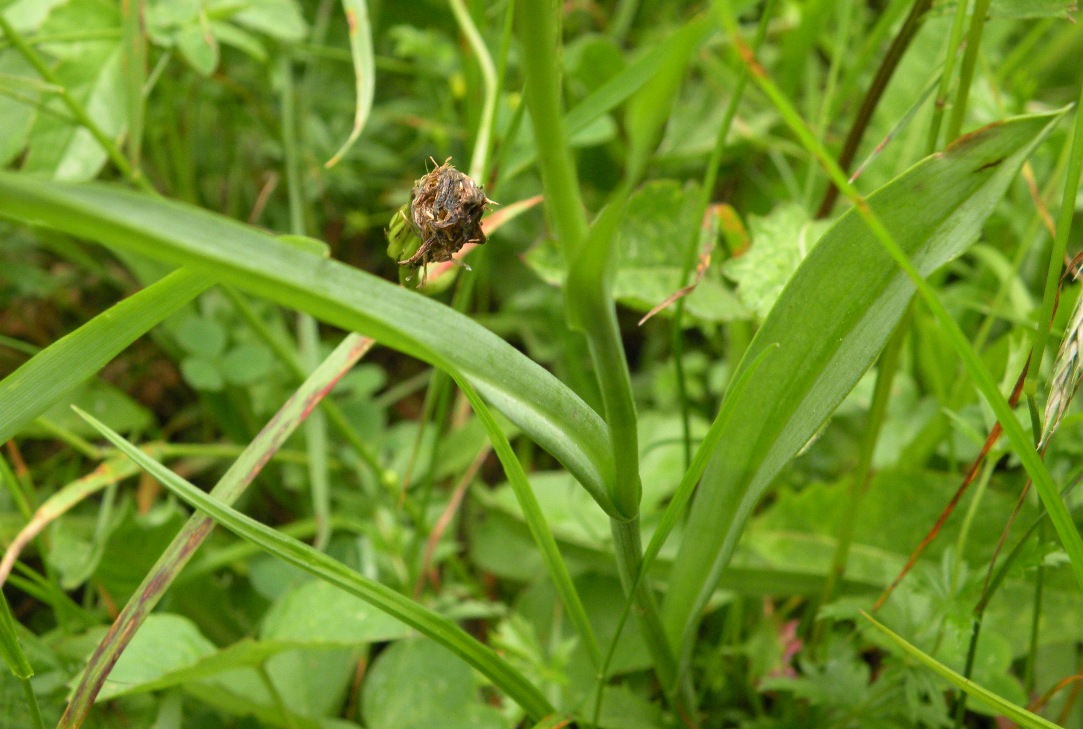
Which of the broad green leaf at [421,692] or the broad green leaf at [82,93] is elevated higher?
the broad green leaf at [82,93]

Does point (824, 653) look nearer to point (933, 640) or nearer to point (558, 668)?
point (933, 640)

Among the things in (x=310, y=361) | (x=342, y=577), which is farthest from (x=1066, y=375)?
(x=310, y=361)

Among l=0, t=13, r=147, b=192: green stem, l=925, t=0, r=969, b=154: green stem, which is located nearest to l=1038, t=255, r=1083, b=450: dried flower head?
l=925, t=0, r=969, b=154: green stem

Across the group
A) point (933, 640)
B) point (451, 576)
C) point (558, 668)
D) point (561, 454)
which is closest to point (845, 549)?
point (933, 640)

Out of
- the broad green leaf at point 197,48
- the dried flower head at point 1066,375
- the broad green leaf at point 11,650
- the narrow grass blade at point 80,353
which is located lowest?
the broad green leaf at point 11,650

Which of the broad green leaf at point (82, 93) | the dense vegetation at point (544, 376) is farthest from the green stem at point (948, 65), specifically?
the broad green leaf at point (82, 93)

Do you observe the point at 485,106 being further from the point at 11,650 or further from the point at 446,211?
the point at 11,650

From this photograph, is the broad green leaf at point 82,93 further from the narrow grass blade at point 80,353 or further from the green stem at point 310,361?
the narrow grass blade at point 80,353
